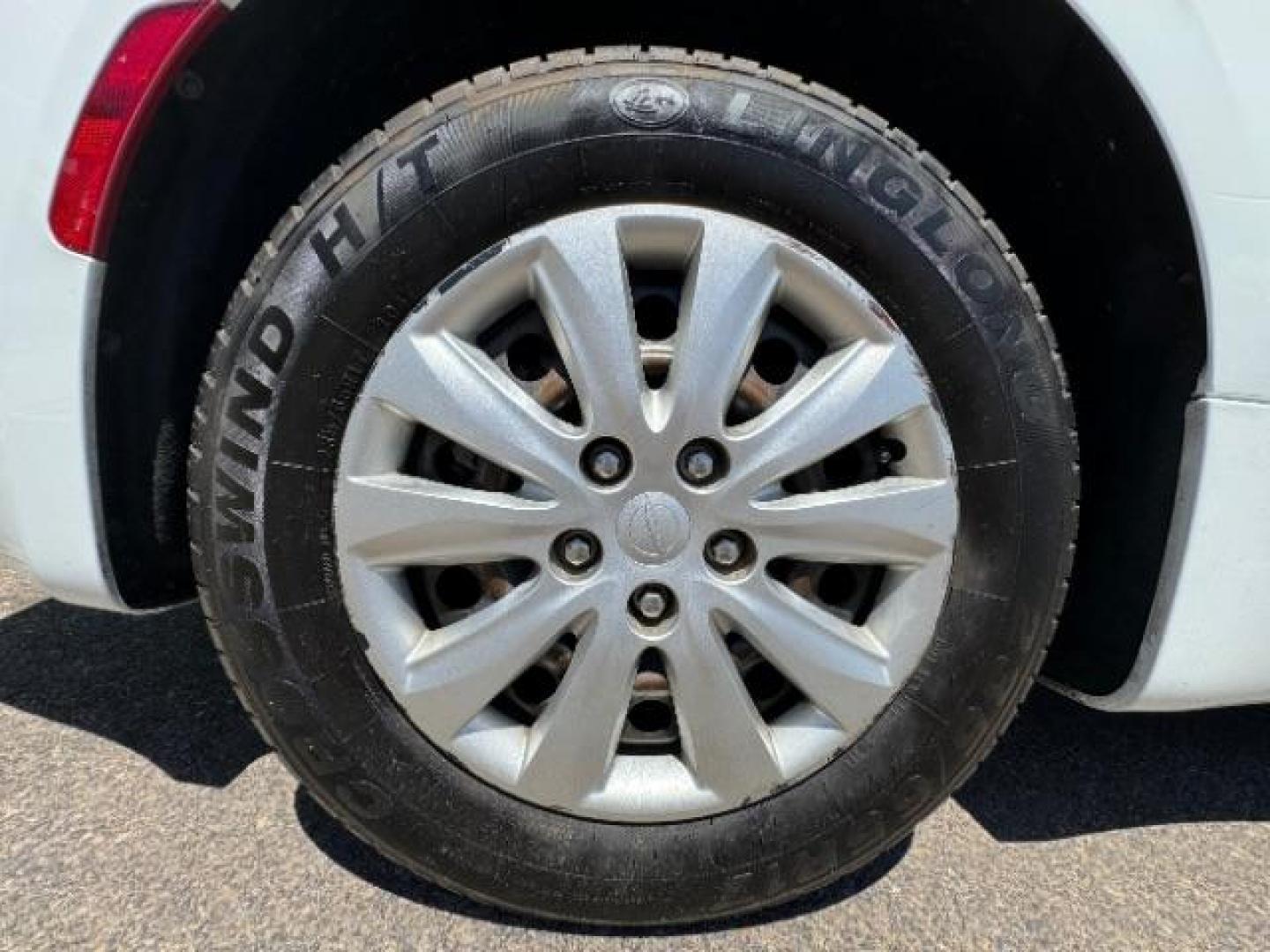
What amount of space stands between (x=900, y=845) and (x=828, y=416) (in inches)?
29.2

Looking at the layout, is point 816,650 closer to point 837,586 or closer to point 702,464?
point 837,586

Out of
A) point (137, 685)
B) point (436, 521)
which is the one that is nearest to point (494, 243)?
point (436, 521)

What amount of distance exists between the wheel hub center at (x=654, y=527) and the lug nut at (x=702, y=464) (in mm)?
38

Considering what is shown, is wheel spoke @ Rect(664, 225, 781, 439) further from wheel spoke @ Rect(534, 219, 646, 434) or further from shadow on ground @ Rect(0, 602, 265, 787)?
shadow on ground @ Rect(0, 602, 265, 787)

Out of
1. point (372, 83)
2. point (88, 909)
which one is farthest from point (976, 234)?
point (88, 909)

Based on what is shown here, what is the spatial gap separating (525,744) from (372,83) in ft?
3.25

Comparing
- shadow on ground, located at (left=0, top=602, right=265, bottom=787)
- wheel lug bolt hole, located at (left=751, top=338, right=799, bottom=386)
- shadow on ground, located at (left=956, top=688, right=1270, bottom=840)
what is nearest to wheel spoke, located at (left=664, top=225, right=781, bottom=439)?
wheel lug bolt hole, located at (left=751, top=338, right=799, bottom=386)

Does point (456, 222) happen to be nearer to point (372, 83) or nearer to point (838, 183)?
point (372, 83)

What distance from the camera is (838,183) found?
4.14ft

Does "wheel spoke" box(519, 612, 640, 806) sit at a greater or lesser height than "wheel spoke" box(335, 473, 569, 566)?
lesser

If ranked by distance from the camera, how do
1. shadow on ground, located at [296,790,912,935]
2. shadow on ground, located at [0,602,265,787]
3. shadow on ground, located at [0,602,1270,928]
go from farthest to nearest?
shadow on ground, located at [0,602,265,787]
shadow on ground, located at [0,602,1270,928]
shadow on ground, located at [296,790,912,935]

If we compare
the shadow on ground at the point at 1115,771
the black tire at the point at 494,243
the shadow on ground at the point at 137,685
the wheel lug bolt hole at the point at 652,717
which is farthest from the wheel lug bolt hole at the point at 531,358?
the shadow on ground at the point at 1115,771

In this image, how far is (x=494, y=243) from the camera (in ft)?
4.15

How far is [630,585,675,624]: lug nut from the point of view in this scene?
1.30 metres
